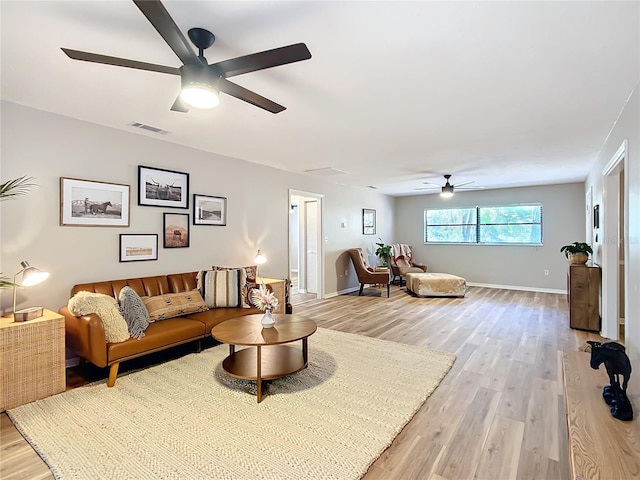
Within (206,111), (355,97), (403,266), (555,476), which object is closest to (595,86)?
(355,97)

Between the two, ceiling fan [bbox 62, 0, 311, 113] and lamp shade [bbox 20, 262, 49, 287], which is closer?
ceiling fan [bbox 62, 0, 311, 113]

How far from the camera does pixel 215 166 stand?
15.0 ft

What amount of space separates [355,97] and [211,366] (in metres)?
2.81

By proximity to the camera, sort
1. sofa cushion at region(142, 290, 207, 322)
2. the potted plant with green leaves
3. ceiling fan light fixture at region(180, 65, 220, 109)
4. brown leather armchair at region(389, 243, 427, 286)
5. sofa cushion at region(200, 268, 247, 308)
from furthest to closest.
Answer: brown leather armchair at region(389, 243, 427, 286)
the potted plant with green leaves
sofa cushion at region(200, 268, 247, 308)
sofa cushion at region(142, 290, 207, 322)
ceiling fan light fixture at region(180, 65, 220, 109)

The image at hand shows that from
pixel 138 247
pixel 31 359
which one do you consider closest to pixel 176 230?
pixel 138 247

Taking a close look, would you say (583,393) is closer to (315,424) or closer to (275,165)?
(315,424)

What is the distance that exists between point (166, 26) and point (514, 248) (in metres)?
8.27

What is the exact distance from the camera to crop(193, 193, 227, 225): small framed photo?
4348mm

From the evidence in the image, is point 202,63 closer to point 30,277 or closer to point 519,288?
point 30,277

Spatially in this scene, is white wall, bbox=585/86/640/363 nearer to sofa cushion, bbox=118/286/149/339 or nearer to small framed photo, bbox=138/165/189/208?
sofa cushion, bbox=118/286/149/339

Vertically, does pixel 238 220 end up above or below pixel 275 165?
below

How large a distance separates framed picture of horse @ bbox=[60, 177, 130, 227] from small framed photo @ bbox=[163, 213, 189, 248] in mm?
465

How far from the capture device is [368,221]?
819 centimetres

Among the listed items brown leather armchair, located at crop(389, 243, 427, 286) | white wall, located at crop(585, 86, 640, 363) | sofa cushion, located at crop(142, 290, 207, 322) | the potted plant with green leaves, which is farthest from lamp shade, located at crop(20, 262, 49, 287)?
brown leather armchair, located at crop(389, 243, 427, 286)
